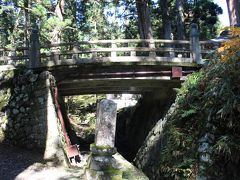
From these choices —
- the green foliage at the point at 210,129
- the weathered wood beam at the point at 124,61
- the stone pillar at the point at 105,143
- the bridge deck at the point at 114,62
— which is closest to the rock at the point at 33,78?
the bridge deck at the point at 114,62

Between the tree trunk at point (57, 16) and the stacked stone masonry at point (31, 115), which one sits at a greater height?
the tree trunk at point (57, 16)

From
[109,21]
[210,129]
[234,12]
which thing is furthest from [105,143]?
[109,21]

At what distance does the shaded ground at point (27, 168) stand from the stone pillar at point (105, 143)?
4.61 metres

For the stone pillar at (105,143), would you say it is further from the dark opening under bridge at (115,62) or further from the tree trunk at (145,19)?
the tree trunk at (145,19)

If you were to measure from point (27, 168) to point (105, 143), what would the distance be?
19.8 ft

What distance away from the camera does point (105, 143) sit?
684 cm

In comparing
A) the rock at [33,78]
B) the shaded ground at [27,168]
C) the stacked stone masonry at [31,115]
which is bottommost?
the shaded ground at [27,168]

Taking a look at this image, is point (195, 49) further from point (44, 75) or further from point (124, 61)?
point (44, 75)

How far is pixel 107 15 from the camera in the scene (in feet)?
128

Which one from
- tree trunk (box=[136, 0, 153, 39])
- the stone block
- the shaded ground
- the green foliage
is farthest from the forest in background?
the stone block

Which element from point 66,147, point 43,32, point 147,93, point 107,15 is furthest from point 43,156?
point 107,15

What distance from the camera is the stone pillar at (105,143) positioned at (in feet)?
22.3

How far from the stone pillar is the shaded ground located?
Result: 4613 mm

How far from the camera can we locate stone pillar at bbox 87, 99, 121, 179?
268 inches
